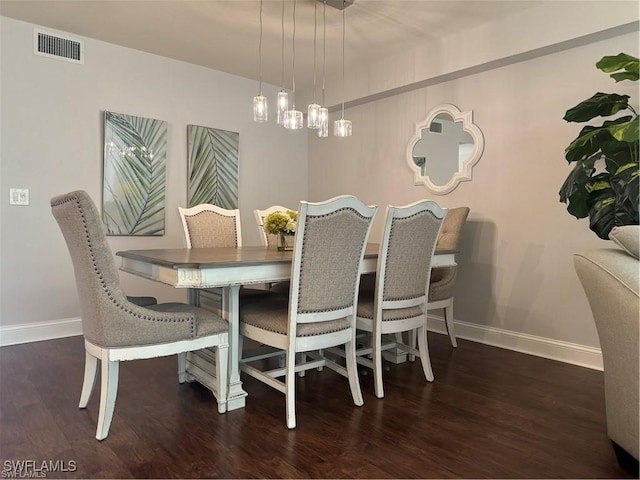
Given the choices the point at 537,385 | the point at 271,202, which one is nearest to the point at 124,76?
the point at 271,202

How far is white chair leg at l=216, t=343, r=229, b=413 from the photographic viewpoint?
218cm

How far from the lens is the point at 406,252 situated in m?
2.50

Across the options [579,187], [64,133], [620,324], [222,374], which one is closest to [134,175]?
[64,133]

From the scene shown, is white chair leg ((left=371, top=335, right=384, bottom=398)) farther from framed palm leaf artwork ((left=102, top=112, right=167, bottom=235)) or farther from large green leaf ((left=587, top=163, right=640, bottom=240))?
framed palm leaf artwork ((left=102, top=112, right=167, bottom=235))

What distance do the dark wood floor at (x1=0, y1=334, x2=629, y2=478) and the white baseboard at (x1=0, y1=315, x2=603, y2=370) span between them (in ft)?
0.69

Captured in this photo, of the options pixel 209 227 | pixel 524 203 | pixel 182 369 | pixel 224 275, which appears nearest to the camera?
pixel 224 275

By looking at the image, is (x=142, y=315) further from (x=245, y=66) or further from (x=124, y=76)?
(x=245, y=66)

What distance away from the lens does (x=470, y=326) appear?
376cm

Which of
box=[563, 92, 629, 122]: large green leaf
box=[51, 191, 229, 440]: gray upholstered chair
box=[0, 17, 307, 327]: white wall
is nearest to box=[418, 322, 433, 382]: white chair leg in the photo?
box=[51, 191, 229, 440]: gray upholstered chair

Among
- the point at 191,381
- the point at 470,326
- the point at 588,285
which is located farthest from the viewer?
the point at 470,326

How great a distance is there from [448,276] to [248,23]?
97.1 inches

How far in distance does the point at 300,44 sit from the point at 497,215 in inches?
86.0

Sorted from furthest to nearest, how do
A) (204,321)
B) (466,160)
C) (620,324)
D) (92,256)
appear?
1. (466,160)
2. (204,321)
3. (92,256)
4. (620,324)

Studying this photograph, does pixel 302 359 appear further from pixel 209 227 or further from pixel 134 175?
pixel 134 175
